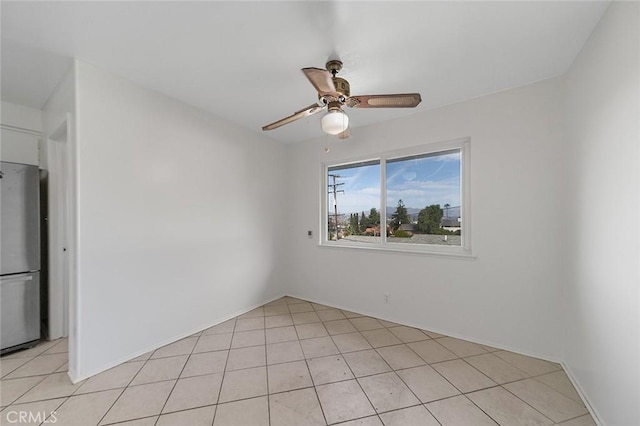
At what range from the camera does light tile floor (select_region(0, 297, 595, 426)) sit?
1.53 m

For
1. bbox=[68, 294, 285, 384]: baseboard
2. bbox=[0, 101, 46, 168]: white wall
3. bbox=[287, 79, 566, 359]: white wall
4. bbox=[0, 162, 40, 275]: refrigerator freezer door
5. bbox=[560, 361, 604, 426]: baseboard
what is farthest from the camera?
bbox=[0, 101, 46, 168]: white wall

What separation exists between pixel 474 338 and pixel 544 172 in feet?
5.60

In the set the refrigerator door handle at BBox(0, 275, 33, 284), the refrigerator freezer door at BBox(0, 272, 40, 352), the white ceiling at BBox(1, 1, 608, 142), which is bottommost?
the refrigerator freezer door at BBox(0, 272, 40, 352)

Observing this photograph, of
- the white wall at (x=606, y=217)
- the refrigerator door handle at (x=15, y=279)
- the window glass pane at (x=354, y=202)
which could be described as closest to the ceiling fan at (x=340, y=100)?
the white wall at (x=606, y=217)

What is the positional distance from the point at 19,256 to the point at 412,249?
13.1 ft

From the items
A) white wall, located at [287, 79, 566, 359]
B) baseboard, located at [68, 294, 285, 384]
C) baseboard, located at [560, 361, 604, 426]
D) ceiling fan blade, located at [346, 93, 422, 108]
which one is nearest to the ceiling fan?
ceiling fan blade, located at [346, 93, 422, 108]

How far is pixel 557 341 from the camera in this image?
205cm

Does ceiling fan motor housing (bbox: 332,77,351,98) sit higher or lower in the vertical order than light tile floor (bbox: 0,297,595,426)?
higher

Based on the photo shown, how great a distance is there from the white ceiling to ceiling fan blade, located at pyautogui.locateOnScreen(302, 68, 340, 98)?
1.17ft

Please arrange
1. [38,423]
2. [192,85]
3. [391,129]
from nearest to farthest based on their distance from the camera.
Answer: [38,423], [192,85], [391,129]

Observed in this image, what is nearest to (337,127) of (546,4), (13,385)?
(546,4)

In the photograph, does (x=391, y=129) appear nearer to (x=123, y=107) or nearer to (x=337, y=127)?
(x=337, y=127)

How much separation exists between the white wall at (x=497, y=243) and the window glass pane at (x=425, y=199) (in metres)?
0.22

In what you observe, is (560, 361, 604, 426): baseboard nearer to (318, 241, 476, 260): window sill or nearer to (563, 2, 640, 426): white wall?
(563, 2, 640, 426): white wall
